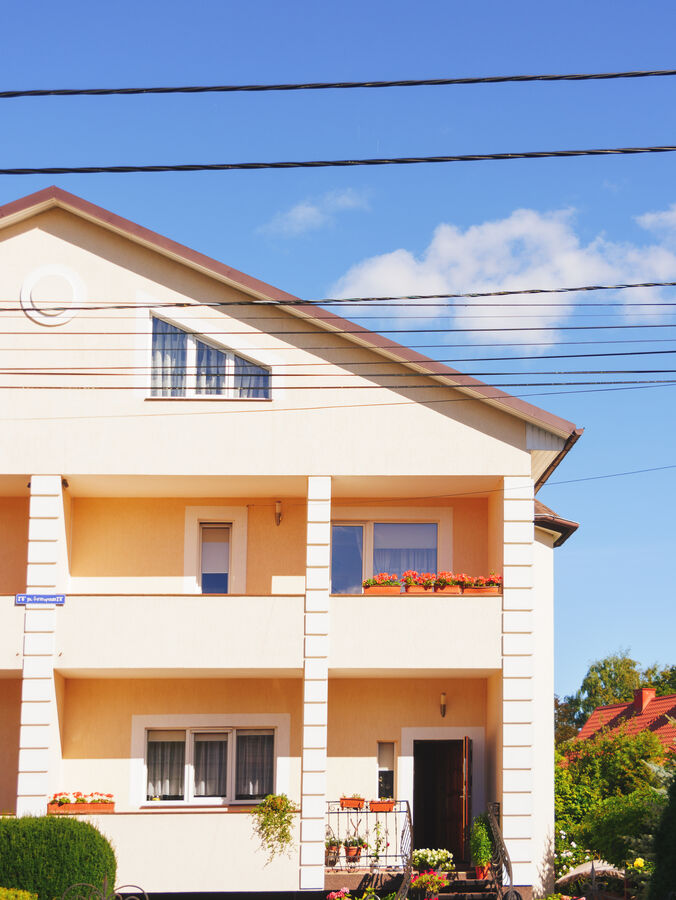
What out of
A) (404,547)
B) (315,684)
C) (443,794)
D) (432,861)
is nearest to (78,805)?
(315,684)

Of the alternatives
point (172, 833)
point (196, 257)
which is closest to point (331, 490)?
point (196, 257)

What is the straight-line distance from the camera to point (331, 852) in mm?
19125

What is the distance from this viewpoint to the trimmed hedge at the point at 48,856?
16922 mm

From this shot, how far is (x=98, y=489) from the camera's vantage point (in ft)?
67.3

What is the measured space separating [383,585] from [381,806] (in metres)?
3.59

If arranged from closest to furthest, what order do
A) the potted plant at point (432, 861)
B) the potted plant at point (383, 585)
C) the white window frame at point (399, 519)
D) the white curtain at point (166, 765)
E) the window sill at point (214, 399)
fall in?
the potted plant at point (432, 861)
the potted plant at point (383, 585)
the window sill at point (214, 399)
the white curtain at point (166, 765)
the white window frame at point (399, 519)

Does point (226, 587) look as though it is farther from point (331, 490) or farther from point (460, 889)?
point (460, 889)

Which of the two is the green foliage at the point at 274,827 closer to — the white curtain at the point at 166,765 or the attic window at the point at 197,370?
the white curtain at the point at 166,765

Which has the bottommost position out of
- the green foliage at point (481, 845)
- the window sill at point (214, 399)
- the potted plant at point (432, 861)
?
the potted plant at point (432, 861)

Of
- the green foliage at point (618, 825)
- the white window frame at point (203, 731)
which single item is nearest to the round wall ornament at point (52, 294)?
the white window frame at point (203, 731)

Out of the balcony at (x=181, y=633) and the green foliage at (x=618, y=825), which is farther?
the green foliage at (x=618, y=825)

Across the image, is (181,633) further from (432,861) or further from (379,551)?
(432,861)

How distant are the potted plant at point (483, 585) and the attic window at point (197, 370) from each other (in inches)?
175

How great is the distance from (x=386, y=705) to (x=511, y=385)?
6.16 metres
